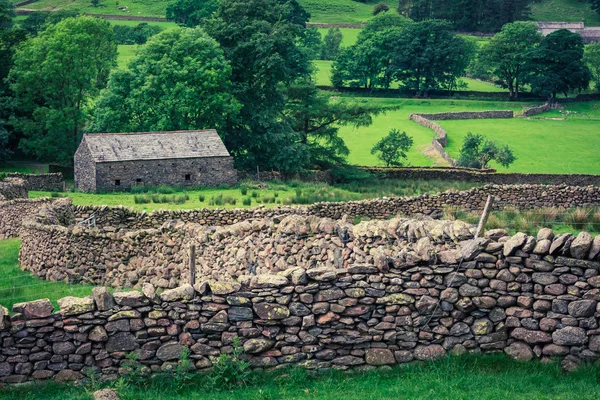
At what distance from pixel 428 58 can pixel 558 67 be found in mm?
15618

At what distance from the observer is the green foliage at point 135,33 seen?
13612cm

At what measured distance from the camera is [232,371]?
13.6 metres

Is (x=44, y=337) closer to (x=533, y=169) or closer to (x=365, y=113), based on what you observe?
(x=365, y=113)

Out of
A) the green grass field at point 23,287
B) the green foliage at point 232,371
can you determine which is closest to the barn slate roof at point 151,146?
the green grass field at point 23,287

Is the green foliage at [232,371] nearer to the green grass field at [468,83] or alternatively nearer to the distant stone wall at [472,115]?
the distant stone wall at [472,115]

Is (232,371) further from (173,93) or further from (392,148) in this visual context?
(392,148)

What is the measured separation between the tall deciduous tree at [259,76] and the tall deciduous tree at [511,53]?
60274 millimetres

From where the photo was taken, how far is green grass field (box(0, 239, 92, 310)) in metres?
20.3

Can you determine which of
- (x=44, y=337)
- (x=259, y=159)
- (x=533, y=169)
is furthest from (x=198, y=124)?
(x=44, y=337)

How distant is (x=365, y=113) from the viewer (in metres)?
64.3

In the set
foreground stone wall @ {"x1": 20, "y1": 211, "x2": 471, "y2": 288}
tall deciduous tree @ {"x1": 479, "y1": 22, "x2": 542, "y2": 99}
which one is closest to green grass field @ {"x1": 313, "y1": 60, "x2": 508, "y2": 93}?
tall deciduous tree @ {"x1": 479, "y1": 22, "x2": 542, "y2": 99}

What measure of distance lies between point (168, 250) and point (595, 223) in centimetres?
1023

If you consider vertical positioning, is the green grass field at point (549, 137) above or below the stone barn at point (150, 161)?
below

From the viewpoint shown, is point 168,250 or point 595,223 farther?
point 595,223
